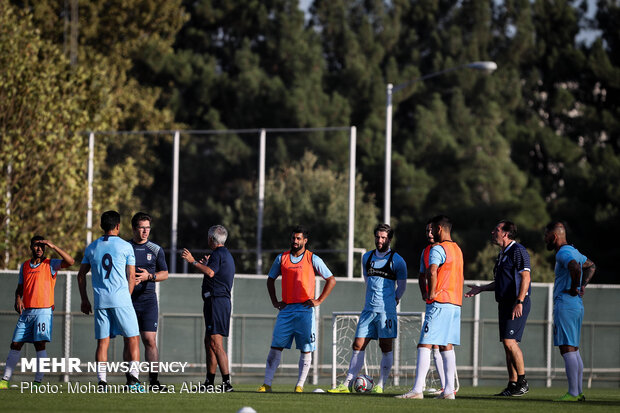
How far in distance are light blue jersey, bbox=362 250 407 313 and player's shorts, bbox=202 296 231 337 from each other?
1.79m

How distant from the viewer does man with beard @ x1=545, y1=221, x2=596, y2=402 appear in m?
12.6

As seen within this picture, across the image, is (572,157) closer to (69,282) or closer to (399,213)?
(399,213)

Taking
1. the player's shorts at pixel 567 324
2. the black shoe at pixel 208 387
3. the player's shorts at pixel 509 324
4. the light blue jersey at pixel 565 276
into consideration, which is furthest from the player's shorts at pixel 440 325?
the black shoe at pixel 208 387

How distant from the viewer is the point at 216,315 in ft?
42.8

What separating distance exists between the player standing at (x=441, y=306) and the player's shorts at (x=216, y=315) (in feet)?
7.62

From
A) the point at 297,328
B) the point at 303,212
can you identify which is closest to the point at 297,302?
the point at 297,328

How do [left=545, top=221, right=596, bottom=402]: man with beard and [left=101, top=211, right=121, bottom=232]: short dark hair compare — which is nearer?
[left=101, top=211, right=121, bottom=232]: short dark hair

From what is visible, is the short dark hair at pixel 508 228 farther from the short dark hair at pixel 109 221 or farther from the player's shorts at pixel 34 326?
the player's shorts at pixel 34 326

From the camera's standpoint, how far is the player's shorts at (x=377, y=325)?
13375mm

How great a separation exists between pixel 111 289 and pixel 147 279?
2.02 ft

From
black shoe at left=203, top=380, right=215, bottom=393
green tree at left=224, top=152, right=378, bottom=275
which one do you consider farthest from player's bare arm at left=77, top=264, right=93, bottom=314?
green tree at left=224, top=152, right=378, bottom=275

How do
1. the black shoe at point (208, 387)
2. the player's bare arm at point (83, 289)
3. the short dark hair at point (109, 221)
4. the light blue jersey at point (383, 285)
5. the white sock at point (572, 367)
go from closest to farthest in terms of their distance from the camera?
the player's bare arm at point (83, 289)
the short dark hair at point (109, 221)
the white sock at point (572, 367)
the black shoe at point (208, 387)
the light blue jersey at point (383, 285)

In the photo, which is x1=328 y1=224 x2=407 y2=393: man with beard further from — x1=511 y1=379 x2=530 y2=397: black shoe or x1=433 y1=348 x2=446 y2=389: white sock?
x1=511 y1=379 x2=530 y2=397: black shoe

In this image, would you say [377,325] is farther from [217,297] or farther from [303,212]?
[303,212]
